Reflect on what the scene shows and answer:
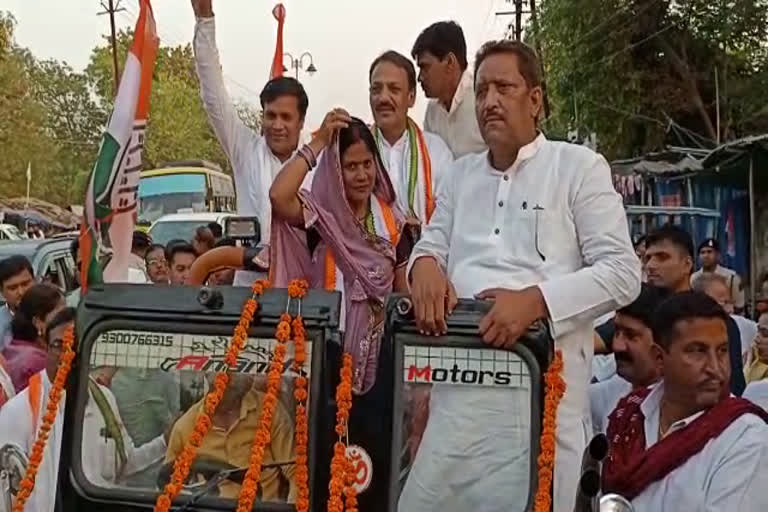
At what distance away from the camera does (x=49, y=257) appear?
9.45m

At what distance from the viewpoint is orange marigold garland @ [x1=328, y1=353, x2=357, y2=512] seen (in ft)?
8.64

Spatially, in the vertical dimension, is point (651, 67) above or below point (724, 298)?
above

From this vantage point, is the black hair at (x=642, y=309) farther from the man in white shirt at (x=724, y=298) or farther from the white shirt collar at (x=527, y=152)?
the man in white shirt at (x=724, y=298)

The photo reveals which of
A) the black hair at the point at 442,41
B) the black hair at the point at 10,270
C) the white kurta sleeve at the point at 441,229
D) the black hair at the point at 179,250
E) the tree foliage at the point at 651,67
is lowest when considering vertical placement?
the white kurta sleeve at the point at 441,229

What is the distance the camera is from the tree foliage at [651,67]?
2203 centimetres

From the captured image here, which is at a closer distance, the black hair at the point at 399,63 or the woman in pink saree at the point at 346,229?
the woman in pink saree at the point at 346,229

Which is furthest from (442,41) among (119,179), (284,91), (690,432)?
(690,432)

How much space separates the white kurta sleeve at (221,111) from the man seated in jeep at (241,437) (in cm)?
207

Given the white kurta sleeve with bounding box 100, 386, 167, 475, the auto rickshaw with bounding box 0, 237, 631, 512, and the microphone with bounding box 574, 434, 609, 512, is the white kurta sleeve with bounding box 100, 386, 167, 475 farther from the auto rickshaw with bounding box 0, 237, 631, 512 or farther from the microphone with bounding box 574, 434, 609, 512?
the microphone with bounding box 574, 434, 609, 512

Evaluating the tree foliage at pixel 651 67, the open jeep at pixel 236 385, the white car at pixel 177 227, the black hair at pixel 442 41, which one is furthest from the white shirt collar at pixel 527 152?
the tree foliage at pixel 651 67

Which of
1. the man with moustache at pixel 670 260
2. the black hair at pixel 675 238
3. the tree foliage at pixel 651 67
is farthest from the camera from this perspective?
the tree foliage at pixel 651 67

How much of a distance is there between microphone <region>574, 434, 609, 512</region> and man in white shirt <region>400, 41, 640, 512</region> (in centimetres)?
38

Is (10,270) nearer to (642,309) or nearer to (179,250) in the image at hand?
(179,250)

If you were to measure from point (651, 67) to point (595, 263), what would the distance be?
20961mm
